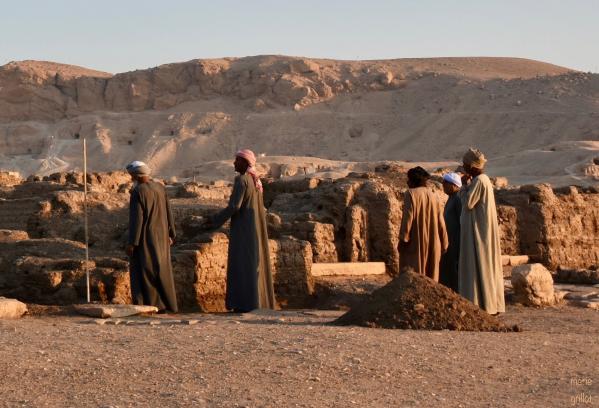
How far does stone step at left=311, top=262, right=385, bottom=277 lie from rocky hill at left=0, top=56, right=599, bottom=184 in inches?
1721

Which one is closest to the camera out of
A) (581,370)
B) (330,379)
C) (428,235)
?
(330,379)

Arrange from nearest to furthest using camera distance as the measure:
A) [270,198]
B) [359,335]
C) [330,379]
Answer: [330,379] < [359,335] < [270,198]

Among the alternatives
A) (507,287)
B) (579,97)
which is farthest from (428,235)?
(579,97)

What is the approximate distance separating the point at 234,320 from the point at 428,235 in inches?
78.3

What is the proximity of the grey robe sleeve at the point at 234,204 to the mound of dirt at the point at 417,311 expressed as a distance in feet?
5.69

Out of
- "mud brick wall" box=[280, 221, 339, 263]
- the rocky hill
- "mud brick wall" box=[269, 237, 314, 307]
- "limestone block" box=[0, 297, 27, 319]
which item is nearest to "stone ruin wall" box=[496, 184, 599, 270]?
"mud brick wall" box=[280, 221, 339, 263]

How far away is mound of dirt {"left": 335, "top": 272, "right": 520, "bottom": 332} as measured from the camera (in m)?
7.83

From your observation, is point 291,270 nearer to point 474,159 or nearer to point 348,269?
point 348,269

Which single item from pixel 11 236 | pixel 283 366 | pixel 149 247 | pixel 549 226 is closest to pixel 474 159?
pixel 149 247

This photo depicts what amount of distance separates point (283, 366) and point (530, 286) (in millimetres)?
5331

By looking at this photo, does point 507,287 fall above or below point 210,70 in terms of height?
below

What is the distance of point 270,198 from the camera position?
16344mm

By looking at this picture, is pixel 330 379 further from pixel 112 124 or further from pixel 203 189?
pixel 112 124

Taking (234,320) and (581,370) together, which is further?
(234,320)
